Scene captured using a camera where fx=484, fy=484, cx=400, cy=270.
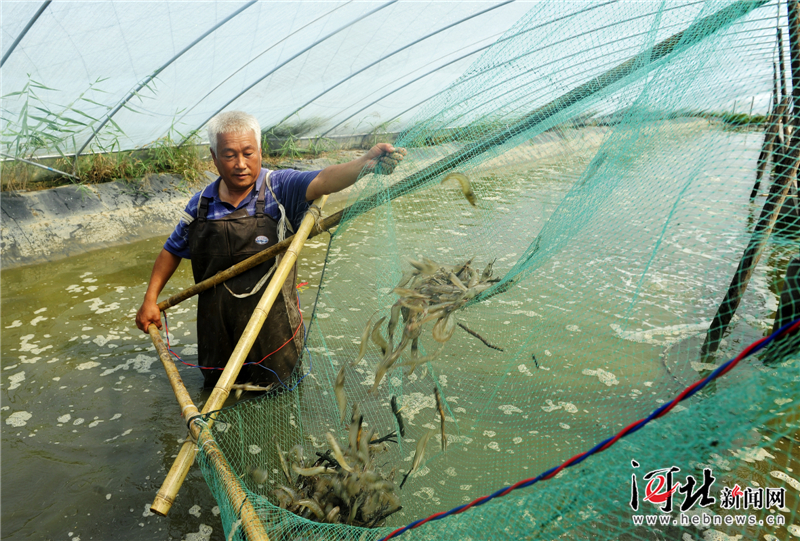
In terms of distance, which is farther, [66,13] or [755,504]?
[66,13]

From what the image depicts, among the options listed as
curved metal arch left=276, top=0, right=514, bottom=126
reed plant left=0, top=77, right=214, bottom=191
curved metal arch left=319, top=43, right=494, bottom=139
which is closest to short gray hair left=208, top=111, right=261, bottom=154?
reed plant left=0, top=77, right=214, bottom=191

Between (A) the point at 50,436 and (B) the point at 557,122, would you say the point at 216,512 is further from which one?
(B) the point at 557,122

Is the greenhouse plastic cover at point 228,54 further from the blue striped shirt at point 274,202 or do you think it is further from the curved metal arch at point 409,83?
the blue striped shirt at point 274,202

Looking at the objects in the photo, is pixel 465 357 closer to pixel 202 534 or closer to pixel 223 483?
pixel 202 534

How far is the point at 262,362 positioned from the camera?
9.96 ft

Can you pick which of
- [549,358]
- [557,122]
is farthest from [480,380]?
[557,122]

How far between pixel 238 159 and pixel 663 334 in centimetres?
349

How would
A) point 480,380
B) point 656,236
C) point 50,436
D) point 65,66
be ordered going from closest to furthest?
1. point 656,236
2. point 50,436
3. point 480,380
4. point 65,66

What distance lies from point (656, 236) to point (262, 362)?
91.9 inches

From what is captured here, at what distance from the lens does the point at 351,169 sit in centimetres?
258

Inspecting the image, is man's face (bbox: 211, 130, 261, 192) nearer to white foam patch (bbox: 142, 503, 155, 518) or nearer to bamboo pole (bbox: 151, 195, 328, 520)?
bamboo pole (bbox: 151, 195, 328, 520)

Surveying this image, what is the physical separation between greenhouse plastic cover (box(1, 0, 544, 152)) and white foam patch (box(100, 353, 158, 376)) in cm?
353

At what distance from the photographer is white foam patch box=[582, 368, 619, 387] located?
3.41 meters

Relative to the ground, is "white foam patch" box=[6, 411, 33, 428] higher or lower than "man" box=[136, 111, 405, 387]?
lower
